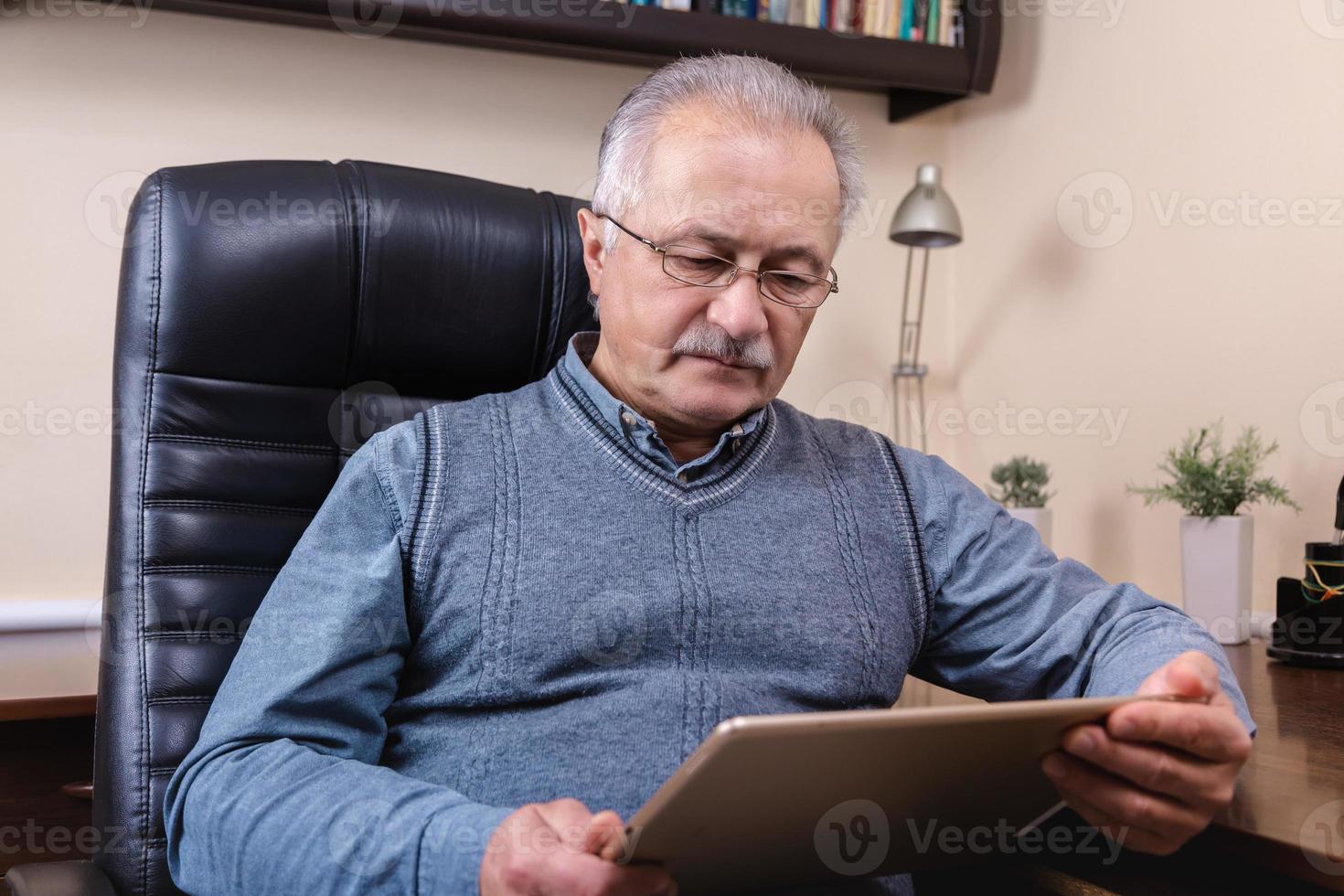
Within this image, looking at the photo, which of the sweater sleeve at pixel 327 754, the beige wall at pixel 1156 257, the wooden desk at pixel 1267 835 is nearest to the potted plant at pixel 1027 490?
the beige wall at pixel 1156 257

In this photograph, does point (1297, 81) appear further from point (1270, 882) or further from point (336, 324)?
point (336, 324)

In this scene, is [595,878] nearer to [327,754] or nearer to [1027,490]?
[327,754]

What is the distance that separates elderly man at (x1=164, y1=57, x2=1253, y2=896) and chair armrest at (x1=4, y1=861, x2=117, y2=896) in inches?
2.5

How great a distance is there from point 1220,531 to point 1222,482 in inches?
2.6

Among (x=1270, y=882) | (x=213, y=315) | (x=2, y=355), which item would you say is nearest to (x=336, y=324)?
(x=213, y=315)

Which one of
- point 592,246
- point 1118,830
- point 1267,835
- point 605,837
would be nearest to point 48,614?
point 592,246

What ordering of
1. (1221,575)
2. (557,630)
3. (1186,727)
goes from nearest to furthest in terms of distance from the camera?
(1186,727) < (557,630) < (1221,575)

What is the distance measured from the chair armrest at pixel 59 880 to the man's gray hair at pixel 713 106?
74 centimetres

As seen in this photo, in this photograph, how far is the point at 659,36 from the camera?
5.94 ft

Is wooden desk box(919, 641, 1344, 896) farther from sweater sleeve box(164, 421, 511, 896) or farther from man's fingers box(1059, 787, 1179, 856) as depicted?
sweater sleeve box(164, 421, 511, 896)

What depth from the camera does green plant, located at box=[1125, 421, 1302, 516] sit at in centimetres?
157

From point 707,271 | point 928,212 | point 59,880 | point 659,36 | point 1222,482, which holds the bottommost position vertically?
point 59,880

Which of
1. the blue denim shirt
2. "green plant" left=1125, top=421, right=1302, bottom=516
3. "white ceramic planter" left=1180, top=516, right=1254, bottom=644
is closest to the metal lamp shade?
"green plant" left=1125, top=421, right=1302, bottom=516

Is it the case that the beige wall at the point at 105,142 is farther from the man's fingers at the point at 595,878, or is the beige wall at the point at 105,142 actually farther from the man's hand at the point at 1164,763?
the man's hand at the point at 1164,763
